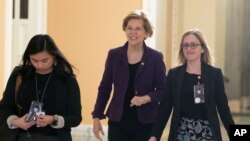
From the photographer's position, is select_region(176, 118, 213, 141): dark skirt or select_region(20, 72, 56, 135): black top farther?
select_region(176, 118, 213, 141): dark skirt

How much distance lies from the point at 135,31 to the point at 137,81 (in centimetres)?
36

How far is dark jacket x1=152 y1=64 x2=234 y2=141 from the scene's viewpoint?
3.49m

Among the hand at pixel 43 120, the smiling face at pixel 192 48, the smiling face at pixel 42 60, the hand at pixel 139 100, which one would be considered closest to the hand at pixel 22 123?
the hand at pixel 43 120

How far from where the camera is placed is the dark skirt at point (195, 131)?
11.4 ft

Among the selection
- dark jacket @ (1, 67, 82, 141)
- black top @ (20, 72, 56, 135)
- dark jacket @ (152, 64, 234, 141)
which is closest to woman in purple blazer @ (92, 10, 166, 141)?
dark jacket @ (152, 64, 234, 141)

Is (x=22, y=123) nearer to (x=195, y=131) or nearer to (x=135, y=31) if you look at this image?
(x=195, y=131)

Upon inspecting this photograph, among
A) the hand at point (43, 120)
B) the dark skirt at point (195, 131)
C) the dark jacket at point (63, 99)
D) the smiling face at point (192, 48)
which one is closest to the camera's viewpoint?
the hand at point (43, 120)

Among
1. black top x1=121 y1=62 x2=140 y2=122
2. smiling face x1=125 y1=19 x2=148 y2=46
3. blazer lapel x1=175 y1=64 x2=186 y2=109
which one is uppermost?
smiling face x1=125 y1=19 x2=148 y2=46

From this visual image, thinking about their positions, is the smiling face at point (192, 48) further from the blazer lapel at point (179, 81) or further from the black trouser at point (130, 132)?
the black trouser at point (130, 132)

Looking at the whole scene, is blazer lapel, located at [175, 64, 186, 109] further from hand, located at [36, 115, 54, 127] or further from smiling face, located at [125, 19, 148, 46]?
hand, located at [36, 115, 54, 127]

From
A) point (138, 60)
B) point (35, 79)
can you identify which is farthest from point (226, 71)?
point (35, 79)

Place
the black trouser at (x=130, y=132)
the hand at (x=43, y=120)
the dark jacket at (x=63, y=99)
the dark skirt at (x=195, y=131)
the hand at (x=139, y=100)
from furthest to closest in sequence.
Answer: the black trouser at (x=130, y=132)
the hand at (x=139, y=100)
the dark skirt at (x=195, y=131)
the dark jacket at (x=63, y=99)
the hand at (x=43, y=120)

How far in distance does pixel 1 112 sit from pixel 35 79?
0.28 m

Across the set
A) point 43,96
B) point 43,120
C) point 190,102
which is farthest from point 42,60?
point 190,102
